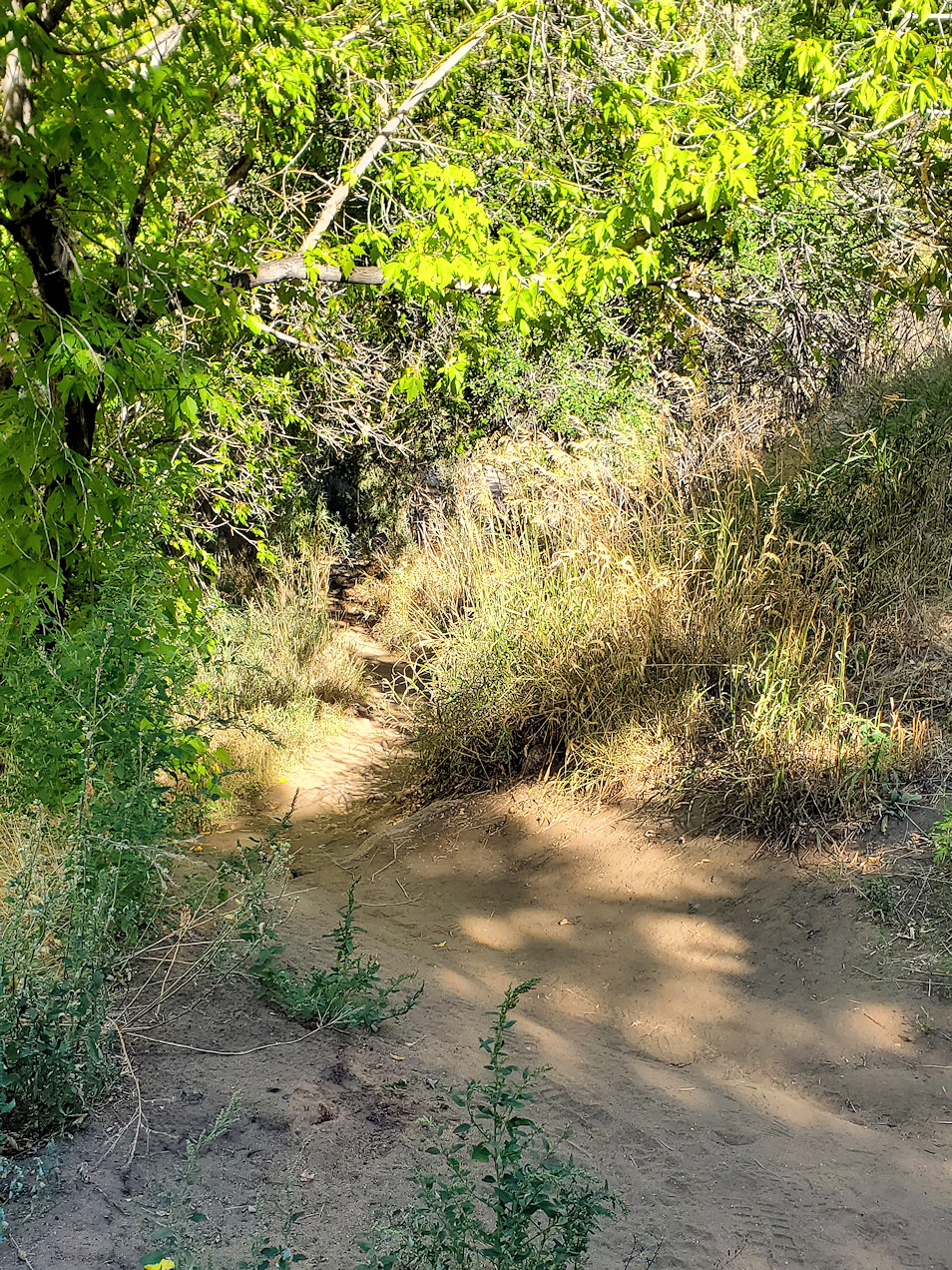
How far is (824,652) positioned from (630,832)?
1.35 m

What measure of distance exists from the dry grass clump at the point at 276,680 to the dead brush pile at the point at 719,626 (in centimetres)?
100

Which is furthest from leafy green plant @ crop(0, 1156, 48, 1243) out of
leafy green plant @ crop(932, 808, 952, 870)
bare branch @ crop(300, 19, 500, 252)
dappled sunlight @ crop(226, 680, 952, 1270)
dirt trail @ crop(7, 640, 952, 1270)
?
bare branch @ crop(300, 19, 500, 252)

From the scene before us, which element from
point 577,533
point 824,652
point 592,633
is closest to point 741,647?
point 824,652

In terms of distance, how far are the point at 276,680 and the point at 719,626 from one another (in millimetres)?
3406

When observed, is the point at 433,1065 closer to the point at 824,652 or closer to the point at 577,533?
the point at 824,652

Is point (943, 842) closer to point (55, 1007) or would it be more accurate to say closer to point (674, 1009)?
point (674, 1009)

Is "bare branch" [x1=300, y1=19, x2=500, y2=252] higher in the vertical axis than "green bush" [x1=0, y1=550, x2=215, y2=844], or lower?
higher

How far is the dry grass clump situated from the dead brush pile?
39.4 inches

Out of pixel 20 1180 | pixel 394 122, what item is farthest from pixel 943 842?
pixel 394 122

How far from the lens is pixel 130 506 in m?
3.98

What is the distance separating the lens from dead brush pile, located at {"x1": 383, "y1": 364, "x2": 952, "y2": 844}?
4973 mm

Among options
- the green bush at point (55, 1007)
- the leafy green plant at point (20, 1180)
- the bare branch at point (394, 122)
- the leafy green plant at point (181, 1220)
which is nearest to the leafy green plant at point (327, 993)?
the green bush at point (55, 1007)

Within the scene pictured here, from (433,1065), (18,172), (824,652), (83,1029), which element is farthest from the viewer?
(824,652)

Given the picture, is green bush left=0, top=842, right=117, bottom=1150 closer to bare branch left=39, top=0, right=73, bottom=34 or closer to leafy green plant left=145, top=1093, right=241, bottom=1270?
leafy green plant left=145, top=1093, right=241, bottom=1270
